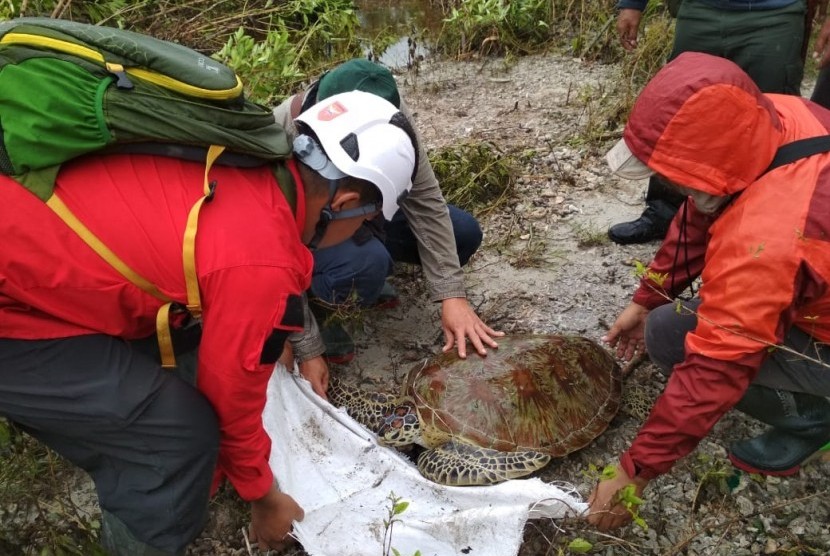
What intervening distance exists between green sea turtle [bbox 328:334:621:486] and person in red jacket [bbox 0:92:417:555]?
58 cm

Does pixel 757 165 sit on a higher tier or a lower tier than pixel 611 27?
higher

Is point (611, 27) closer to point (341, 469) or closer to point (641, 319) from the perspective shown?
point (641, 319)

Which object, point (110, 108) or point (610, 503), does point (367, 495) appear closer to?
point (610, 503)

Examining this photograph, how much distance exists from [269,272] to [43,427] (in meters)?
0.73

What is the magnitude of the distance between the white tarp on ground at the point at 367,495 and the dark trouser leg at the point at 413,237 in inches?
29.2

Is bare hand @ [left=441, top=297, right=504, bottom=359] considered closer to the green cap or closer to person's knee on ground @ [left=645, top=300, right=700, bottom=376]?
person's knee on ground @ [left=645, top=300, right=700, bottom=376]

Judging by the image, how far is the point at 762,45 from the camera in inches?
107

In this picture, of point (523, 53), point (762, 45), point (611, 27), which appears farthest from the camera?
point (523, 53)

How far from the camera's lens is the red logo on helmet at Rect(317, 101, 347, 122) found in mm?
1548

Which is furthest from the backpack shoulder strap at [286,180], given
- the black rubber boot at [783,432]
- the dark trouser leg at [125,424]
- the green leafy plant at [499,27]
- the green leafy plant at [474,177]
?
the green leafy plant at [499,27]

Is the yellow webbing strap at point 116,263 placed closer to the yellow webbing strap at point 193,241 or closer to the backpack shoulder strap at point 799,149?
the yellow webbing strap at point 193,241

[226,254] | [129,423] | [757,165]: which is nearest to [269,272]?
[226,254]

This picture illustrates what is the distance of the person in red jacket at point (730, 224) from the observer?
4.75 ft

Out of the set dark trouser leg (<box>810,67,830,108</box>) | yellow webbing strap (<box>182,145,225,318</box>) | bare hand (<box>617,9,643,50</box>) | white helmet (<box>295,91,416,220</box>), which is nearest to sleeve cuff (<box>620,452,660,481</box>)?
white helmet (<box>295,91,416,220</box>)
